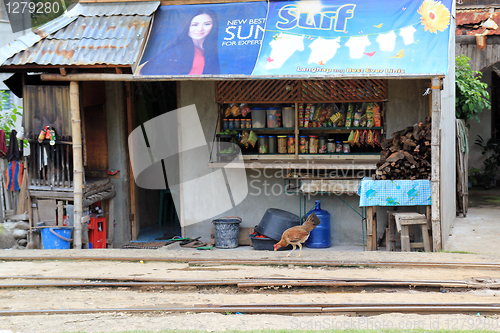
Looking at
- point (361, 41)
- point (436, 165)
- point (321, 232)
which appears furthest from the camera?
point (321, 232)

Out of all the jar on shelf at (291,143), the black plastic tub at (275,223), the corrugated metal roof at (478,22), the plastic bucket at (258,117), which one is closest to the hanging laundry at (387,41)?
the jar on shelf at (291,143)

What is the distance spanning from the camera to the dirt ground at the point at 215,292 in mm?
5480

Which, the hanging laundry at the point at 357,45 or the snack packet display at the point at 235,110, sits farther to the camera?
the snack packet display at the point at 235,110

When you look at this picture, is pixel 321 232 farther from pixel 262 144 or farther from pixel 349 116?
pixel 349 116

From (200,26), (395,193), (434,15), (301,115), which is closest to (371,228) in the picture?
(395,193)

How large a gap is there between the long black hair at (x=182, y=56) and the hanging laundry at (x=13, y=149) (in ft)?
10.2

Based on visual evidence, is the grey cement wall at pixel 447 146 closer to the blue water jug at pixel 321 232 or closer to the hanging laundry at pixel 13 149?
the blue water jug at pixel 321 232

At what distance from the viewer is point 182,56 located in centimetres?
881

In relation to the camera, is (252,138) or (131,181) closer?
(252,138)

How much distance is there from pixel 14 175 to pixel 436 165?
26.0 ft

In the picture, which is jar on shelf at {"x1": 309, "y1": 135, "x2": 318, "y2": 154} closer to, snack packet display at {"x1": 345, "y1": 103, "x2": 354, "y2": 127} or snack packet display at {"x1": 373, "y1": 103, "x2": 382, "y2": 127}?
snack packet display at {"x1": 345, "y1": 103, "x2": 354, "y2": 127}

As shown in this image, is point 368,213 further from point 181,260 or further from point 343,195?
point 181,260

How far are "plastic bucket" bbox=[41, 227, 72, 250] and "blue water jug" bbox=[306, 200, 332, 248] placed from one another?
186 inches

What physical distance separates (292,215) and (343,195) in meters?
1.17
